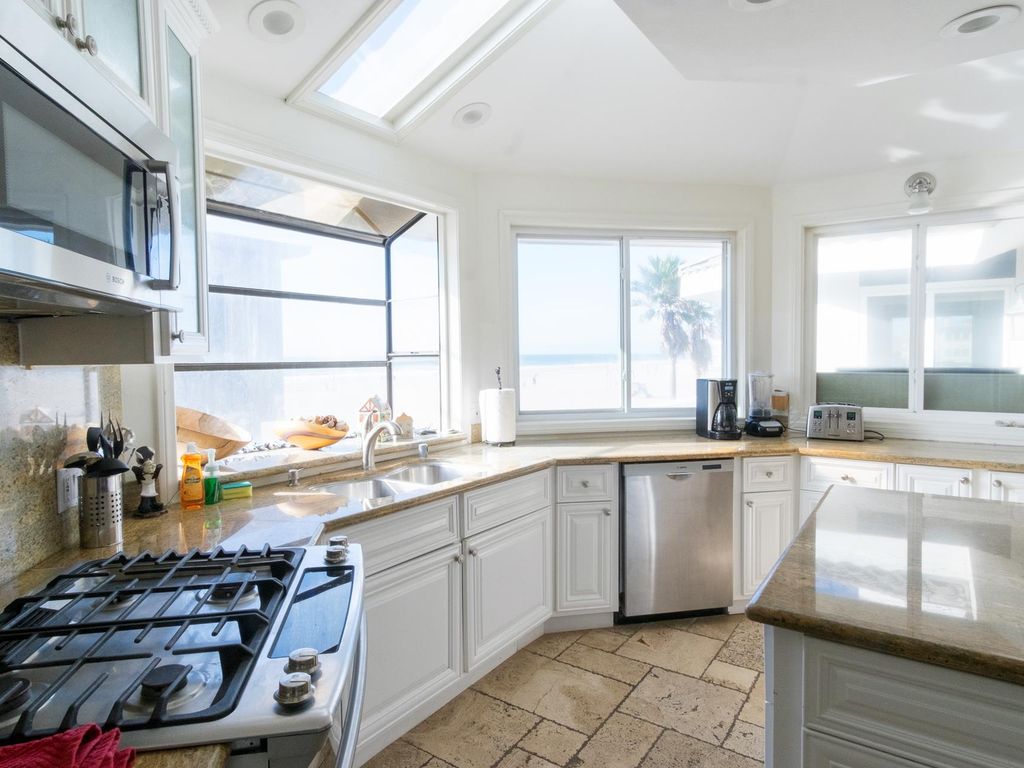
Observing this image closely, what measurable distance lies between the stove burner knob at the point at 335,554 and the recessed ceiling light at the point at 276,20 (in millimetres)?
1762

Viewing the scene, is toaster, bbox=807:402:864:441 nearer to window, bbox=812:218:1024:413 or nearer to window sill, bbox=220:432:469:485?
window, bbox=812:218:1024:413

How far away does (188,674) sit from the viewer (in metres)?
0.81

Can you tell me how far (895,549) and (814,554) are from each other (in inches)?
7.5

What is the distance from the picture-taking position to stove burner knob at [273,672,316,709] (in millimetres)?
748

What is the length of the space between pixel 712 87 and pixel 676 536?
2.17 metres

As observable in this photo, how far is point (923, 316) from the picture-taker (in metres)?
3.35

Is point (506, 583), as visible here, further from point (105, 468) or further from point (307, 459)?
point (105, 468)

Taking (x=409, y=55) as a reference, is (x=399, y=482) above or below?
below

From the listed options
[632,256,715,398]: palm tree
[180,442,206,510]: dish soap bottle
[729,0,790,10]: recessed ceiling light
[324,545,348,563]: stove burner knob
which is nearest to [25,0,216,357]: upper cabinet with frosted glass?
[180,442,206,510]: dish soap bottle

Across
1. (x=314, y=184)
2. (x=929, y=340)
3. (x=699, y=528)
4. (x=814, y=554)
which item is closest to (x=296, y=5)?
(x=314, y=184)

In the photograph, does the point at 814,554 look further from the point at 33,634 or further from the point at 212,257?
the point at 212,257

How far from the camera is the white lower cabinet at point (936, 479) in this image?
276cm

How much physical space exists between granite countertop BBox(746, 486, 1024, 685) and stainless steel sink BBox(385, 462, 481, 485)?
4.91 ft

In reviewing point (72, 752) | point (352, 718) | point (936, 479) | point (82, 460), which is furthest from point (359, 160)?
point (936, 479)
